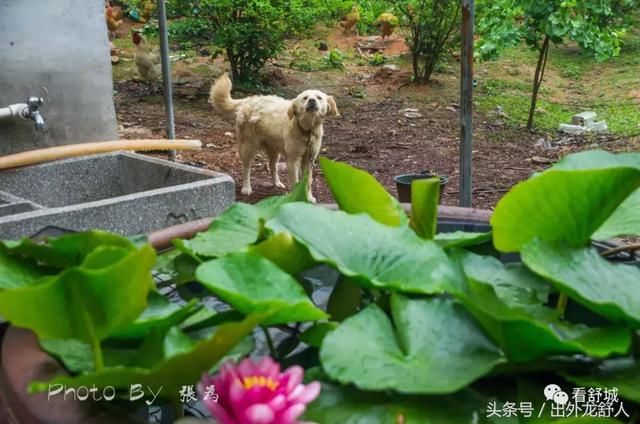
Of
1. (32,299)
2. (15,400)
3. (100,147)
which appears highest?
(32,299)

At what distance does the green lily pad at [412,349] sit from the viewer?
65 cm

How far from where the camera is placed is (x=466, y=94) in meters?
2.78

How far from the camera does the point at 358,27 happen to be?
10.3 metres

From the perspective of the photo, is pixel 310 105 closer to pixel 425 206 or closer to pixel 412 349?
pixel 425 206

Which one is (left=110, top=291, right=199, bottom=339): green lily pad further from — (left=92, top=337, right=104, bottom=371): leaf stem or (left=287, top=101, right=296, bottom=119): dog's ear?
(left=287, top=101, right=296, bottom=119): dog's ear

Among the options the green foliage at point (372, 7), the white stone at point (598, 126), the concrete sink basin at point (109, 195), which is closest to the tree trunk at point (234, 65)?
the green foliage at point (372, 7)

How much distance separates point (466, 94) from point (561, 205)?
6.72ft

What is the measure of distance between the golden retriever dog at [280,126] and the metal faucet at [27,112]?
187cm

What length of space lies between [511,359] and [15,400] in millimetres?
468

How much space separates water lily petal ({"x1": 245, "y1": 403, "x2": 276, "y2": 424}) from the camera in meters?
0.59

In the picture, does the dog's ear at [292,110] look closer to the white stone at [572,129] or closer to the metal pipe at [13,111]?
the metal pipe at [13,111]

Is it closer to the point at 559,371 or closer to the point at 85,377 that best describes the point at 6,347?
the point at 85,377

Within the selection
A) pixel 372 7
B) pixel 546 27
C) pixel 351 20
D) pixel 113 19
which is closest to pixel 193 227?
pixel 546 27

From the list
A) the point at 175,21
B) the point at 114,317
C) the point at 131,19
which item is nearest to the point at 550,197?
the point at 114,317
